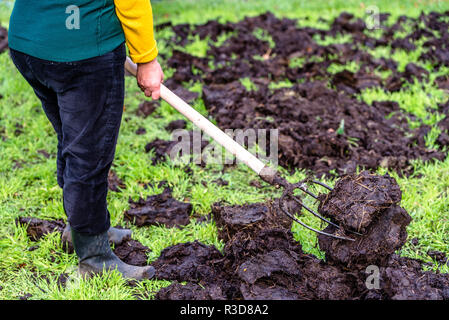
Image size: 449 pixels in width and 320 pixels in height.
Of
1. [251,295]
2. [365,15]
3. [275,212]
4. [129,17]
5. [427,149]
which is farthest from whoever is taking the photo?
[365,15]

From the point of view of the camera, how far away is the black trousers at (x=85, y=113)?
2.34m

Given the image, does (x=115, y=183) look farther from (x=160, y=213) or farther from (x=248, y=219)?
(x=248, y=219)

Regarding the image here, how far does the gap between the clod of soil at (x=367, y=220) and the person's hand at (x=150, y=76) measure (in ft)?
3.95

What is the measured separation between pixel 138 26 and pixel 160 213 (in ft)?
5.26

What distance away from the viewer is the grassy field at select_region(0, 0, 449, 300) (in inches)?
113

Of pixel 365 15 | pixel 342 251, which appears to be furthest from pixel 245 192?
pixel 365 15

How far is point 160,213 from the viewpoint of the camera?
3512 mm

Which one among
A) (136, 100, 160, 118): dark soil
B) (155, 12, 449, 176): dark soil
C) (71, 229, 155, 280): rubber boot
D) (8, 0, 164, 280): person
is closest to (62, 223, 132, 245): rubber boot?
(71, 229, 155, 280): rubber boot

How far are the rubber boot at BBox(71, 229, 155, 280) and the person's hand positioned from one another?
2.91 feet

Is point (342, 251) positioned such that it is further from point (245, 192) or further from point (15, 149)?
point (15, 149)

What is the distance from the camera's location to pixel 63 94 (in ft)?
7.80

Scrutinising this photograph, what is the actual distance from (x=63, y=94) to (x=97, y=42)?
32 cm

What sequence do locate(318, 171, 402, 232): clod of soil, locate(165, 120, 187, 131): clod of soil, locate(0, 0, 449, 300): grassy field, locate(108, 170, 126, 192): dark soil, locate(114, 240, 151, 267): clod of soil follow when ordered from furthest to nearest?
locate(165, 120, 187, 131): clod of soil
locate(108, 170, 126, 192): dark soil
locate(114, 240, 151, 267): clod of soil
locate(0, 0, 449, 300): grassy field
locate(318, 171, 402, 232): clod of soil

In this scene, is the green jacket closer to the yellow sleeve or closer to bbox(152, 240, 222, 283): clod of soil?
the yellow sleeve
